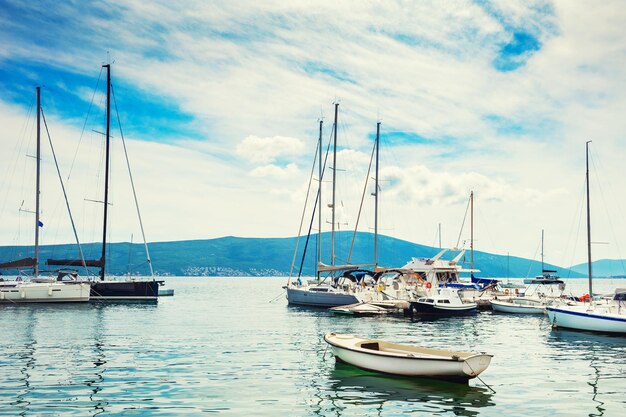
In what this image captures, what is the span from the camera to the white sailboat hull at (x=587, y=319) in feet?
134

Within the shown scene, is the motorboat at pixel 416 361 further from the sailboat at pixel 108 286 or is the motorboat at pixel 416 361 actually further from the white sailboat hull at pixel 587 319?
the sailboat at pixel 108 286

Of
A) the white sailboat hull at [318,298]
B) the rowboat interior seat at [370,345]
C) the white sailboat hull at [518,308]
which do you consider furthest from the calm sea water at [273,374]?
the white sailboat hull at [518,308]

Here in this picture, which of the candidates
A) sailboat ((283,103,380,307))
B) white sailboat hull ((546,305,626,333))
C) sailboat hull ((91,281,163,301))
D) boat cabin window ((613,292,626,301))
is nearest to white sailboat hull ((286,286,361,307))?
sailboat ((283,103,380,307))

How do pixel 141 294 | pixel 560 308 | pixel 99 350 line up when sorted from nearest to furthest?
pixel 99 350
pixel 560 308
pixel 141 294

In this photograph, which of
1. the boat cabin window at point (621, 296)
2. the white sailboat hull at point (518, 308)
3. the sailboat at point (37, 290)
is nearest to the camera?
the boat cabin window at point (621, 296)

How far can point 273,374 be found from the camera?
997 inches

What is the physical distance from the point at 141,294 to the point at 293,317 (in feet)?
79.7

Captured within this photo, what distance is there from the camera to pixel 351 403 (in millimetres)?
20281

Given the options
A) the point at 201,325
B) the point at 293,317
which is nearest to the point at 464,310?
the point at 293,317

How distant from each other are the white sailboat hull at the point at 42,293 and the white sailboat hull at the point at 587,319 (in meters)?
50.1

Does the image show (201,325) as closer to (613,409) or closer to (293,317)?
(293,317)

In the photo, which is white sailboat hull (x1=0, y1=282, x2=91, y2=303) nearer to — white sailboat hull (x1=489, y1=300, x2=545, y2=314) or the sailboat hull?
the sailboat hull

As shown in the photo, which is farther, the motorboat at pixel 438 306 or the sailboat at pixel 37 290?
the sailboat at pixel 37 290

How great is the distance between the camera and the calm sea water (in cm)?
1959
